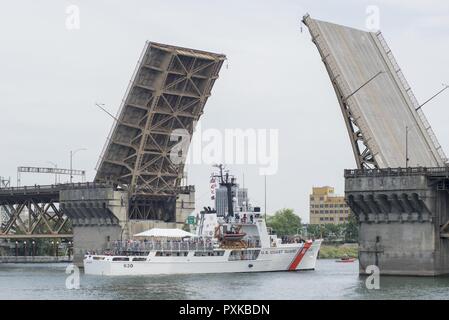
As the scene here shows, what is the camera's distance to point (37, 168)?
11638 cm

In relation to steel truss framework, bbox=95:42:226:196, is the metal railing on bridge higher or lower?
lower

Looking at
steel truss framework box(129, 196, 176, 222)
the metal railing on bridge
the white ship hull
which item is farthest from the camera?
steel truss framework box(129, 196, 176, 222)

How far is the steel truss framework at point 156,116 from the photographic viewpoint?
71506 millimetres

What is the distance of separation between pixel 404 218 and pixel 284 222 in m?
76.4

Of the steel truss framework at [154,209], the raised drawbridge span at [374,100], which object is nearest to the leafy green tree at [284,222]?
the steel truss framework at [154,209]

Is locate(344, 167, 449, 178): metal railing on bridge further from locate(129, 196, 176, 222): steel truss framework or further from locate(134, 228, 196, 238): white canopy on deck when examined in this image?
locate(129, 196, 176, 222): steel truss framework

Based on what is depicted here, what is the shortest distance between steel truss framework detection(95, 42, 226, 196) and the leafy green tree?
58.1 m

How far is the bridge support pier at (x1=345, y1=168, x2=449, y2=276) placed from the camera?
64.2 metres

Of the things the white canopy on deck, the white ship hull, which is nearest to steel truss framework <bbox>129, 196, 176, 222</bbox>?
the white canopy on deck

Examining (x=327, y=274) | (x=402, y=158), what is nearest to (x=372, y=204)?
(x=402, y=158)

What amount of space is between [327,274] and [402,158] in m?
11.0

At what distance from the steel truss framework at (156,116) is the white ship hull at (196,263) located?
791 centimetres

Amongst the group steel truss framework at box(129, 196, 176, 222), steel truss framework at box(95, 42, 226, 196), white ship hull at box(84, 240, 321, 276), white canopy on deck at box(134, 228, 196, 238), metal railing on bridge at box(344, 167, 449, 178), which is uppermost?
steel truss framework at box(95, 42, 226, 196)

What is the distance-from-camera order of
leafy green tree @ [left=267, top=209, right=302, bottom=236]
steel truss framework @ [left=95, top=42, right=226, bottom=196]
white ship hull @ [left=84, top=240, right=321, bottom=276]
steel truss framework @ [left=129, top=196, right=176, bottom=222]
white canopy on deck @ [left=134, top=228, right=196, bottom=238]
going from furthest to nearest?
leafy green tree @ [left=267, top=209, right=302, bottom=236] → steel truss framework @ [left=129, top=196, right=176, bottom=222] → white canopy on deck @ [left=134, top=228, right=196, bottom=238] → white ship hull @ [left=84, top=240, right=321, bottom=276] → steel truss framework @ [left=95, top=42, right=226, bottom=196]
